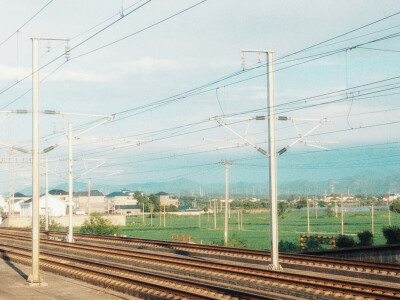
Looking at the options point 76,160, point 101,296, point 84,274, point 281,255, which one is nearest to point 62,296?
point 101,296

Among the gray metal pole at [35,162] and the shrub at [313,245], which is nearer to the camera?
the gray metal pole at [35,162]

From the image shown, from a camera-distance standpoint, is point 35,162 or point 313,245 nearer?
point 35,162

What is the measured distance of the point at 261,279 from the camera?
Answer: 22.8 meters

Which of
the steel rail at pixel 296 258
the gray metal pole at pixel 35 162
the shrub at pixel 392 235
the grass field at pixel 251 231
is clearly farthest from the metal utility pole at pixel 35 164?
the grass field at pixel 251 231

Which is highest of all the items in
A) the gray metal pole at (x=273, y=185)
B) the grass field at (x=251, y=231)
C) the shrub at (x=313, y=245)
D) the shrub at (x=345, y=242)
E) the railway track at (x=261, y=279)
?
the gray metal pole at (x=273, y=185)

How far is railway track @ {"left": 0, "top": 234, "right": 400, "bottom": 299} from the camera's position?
18.8m

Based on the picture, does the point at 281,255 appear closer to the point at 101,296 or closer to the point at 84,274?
the point at 84,274

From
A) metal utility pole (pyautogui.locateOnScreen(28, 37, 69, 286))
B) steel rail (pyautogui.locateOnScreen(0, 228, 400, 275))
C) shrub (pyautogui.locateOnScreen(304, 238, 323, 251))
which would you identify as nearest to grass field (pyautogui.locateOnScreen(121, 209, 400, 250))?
shrub (pyautogui.locateOnScreen(304, 238, 323, 251))

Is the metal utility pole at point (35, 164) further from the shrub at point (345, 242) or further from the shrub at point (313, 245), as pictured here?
the shrub at point (313, 245)

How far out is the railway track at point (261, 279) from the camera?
738 inches

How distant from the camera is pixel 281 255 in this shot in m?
31.6

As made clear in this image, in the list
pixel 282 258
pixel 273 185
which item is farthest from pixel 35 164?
pixel 282 258

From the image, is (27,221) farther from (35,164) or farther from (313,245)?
(35,164)

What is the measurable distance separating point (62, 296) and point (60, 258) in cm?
1363
